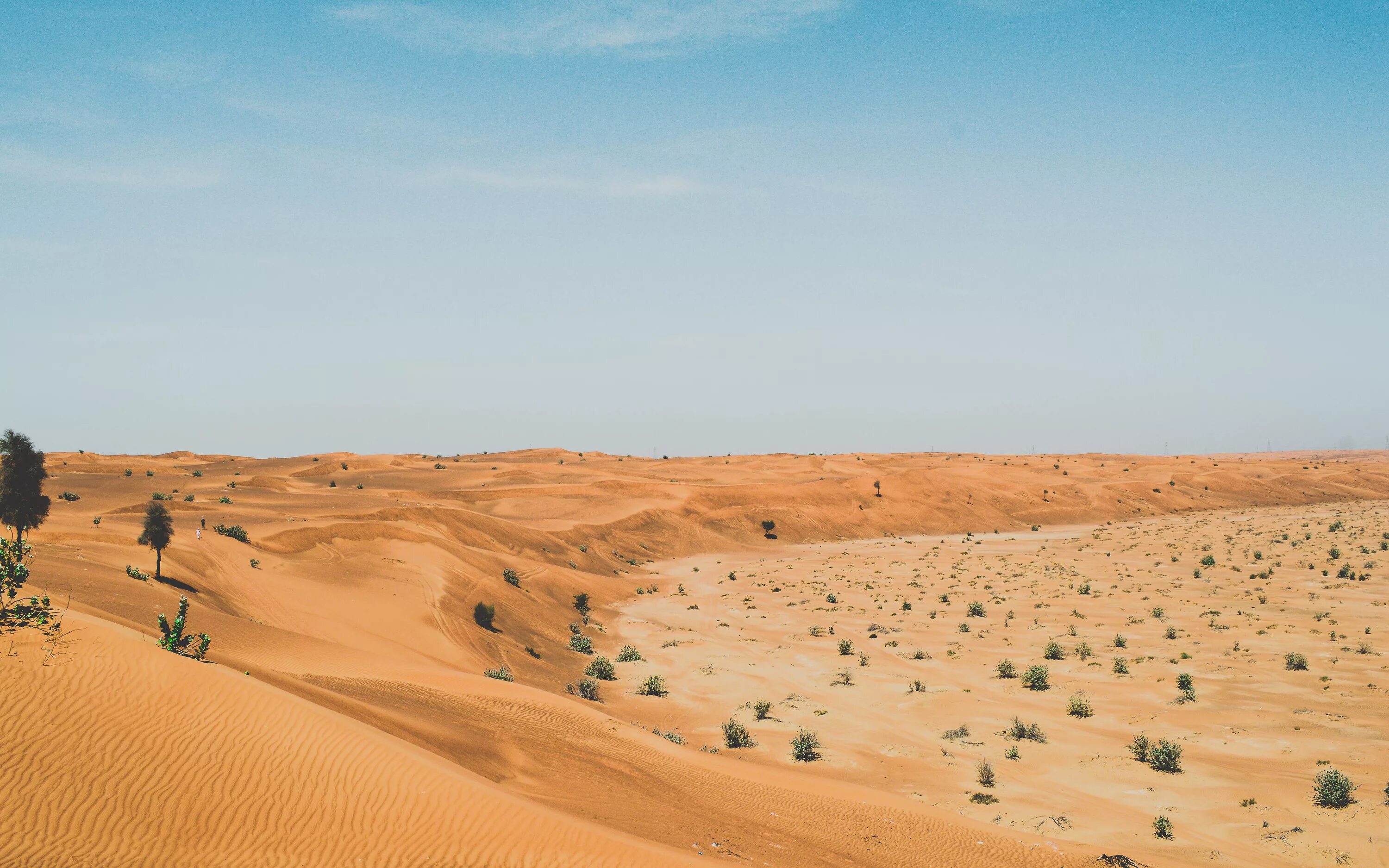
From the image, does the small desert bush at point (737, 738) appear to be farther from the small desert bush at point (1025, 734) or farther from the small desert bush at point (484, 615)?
the small desert bush at point (484, 615)

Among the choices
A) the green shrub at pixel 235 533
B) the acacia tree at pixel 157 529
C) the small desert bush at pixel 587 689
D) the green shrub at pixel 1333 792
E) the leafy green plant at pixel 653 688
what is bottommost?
the leafy green plant at pixel 653 688

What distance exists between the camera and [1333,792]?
12.5 metres

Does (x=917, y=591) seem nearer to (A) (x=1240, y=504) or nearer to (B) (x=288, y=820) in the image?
(B) (x=288, y=820)

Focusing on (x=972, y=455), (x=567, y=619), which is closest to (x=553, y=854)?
(x=567, y=619)

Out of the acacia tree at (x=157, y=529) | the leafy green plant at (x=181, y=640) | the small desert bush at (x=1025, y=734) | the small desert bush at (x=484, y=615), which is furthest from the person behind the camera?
the small desert bush at (x=484, y=615)

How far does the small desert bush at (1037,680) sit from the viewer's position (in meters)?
20.0

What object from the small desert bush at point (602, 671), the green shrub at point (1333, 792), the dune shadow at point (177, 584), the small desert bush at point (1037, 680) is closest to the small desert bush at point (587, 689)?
the small desert bush at point (602, 671)

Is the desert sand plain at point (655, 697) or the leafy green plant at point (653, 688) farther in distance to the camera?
A: the leafy green plant at point (653, 688)

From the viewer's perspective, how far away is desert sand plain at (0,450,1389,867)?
7.43 meters

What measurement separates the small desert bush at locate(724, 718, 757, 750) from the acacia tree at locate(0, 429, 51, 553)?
14.6 metres

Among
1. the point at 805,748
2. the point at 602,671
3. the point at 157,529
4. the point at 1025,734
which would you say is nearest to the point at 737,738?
the point at 805,748

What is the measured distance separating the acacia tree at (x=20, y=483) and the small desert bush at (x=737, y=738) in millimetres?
14605

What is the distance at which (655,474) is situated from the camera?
78.5 meters

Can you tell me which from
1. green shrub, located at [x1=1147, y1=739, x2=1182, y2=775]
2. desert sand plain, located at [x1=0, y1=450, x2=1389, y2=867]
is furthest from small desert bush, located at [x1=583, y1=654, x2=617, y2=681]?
green shrub, located at [x1=1147, y1=739, x2=1182, y2=775]
